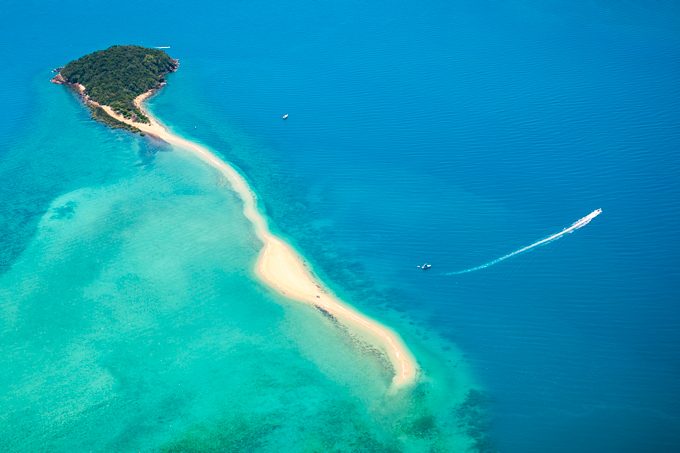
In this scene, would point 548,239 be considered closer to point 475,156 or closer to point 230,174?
point 475,156

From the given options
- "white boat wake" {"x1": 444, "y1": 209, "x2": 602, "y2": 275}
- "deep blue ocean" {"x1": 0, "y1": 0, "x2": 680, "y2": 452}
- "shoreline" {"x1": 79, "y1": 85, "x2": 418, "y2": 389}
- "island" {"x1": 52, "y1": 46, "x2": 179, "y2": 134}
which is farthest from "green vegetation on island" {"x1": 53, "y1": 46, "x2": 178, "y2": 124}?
"white boat wake" {"x1": 444, "y1": 209, "x2": 602, "y2": 275}

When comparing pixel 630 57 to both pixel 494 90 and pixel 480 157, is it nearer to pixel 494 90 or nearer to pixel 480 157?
pixel 494 90

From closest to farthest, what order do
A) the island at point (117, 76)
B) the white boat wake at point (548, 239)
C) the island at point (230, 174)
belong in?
1. the island at point (230, 174)
2. the white boat wake at point (548, 239)
3. the island at point (117, 76)

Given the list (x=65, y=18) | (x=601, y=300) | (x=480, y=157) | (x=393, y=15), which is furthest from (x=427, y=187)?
(x=65, y=18)

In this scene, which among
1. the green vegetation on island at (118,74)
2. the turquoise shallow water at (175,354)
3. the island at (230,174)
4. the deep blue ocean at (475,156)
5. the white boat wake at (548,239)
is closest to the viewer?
the turquoise shallow water at (175,354)

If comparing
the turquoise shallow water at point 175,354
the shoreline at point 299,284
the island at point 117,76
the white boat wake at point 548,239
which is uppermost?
the island at point 117,76

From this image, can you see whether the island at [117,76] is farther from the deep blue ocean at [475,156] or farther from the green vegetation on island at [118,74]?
the deep blue ocean at [475,156]

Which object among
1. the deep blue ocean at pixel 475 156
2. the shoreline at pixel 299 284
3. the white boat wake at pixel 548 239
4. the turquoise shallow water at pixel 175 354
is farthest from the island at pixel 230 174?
the white boat wake at pixel 548 239

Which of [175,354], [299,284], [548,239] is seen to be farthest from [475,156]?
[175,354]
